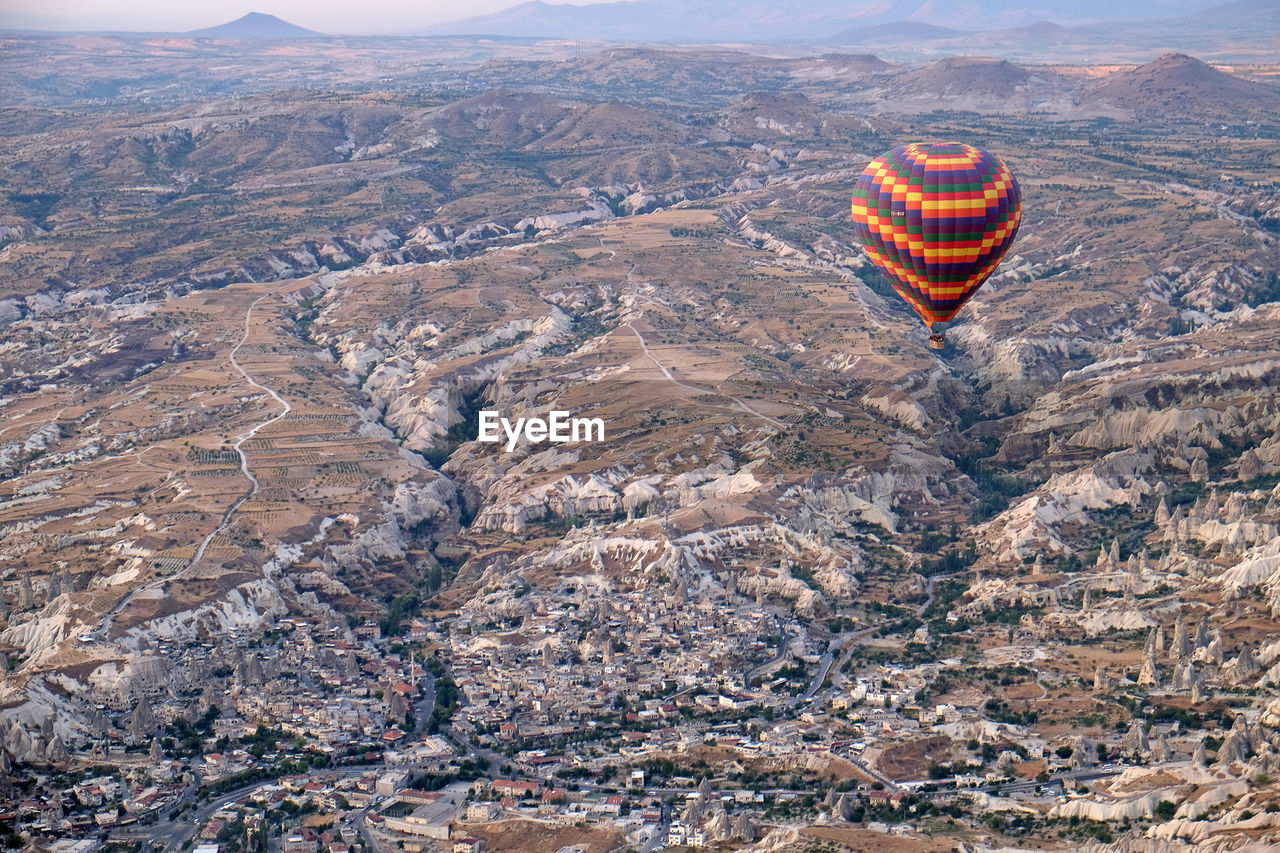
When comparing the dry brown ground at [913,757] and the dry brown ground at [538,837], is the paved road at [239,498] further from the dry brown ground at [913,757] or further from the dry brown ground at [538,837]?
the dry brown ground at [913,757]

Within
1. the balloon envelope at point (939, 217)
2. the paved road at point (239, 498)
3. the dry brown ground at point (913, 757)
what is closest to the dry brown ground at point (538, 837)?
the dry brown ground at point (913, 757)

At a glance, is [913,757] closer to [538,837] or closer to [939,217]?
[538,837]

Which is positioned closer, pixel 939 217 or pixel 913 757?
pixel 913 757

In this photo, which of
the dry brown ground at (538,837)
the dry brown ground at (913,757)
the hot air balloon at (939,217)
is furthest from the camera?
the hot air balloon at (939,217)

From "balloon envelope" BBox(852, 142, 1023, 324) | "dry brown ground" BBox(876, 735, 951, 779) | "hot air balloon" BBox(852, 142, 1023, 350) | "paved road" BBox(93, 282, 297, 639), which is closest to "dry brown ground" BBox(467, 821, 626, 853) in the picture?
"dry brown ground" BBox(876, 735, 951, 779)

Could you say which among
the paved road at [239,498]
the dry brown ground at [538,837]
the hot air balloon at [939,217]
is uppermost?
the hot air balloon at [939,217]

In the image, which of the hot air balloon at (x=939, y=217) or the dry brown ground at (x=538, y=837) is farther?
the hot air balloon at (x=939, y=217)

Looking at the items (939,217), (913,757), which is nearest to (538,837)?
(913,757)

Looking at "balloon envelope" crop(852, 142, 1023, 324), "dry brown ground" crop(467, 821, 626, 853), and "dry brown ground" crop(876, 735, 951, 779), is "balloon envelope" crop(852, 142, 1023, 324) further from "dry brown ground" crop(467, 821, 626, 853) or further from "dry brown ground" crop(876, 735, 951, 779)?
"dry brown ground" crop(467, 821, 626, 853)
